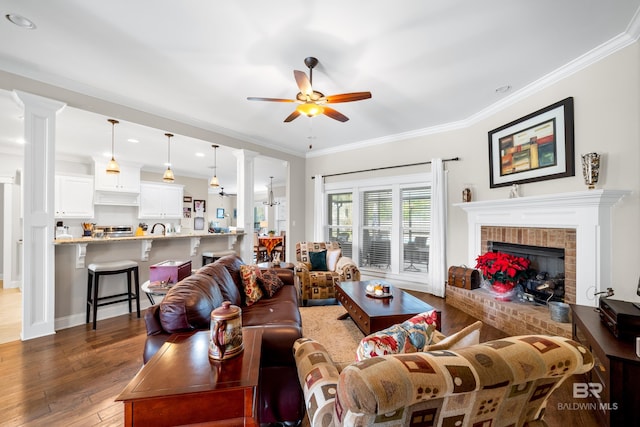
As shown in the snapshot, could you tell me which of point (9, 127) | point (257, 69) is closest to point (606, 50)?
point (257, 69)

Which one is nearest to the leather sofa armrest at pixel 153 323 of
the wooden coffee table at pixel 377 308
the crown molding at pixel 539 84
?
the wooden coffee table at pixel 377 308

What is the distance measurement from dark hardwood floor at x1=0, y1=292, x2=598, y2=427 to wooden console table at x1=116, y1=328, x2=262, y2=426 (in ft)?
3.42

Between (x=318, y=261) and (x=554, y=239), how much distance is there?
2.91 metres

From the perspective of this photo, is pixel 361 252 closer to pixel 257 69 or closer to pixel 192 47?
pixel 257 69

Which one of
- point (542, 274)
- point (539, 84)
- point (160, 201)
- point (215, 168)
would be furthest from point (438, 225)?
point (160, 201)

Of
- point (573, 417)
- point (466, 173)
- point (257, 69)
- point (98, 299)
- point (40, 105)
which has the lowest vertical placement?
point (573, 417)

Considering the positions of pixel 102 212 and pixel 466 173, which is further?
pixel 102 212

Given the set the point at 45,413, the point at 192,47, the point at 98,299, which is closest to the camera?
the point at 45,413

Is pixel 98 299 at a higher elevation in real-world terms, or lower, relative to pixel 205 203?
lower

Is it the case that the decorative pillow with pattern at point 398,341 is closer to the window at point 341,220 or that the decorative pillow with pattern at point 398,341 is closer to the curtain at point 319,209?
the window at point 341,220

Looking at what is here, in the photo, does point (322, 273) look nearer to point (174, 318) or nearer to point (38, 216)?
point (174, 318)

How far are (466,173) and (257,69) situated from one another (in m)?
3.27

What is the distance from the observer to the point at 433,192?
4.20 m

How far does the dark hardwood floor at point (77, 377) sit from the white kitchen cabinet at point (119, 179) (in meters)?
3.72
